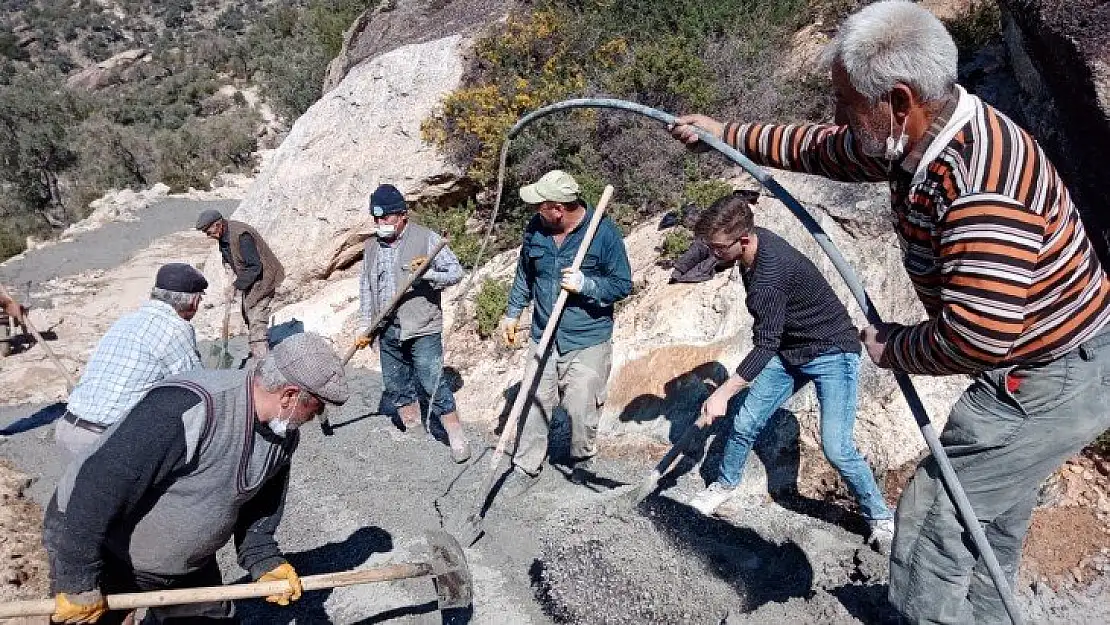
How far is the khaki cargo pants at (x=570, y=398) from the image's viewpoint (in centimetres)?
434

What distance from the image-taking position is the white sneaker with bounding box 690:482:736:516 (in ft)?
13.7

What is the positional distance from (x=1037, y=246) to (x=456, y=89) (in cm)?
815

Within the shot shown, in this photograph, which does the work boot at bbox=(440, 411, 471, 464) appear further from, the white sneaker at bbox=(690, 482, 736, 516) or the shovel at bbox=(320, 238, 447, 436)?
the white sneaker at bbox=(690, 482, 736, 516)

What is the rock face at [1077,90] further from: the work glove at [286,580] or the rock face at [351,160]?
the rock face at [351,160]

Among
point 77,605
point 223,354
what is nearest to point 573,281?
point 77,605

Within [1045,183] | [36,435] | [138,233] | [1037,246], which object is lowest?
[138,233]

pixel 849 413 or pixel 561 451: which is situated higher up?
pixel 849 413

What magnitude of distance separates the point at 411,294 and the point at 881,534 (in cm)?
317

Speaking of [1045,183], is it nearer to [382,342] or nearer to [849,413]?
[849,413]

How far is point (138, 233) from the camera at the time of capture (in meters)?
13.1

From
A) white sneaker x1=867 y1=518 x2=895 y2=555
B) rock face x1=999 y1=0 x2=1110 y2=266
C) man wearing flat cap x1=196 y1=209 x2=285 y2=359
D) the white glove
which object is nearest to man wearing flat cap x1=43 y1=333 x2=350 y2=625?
the white glove

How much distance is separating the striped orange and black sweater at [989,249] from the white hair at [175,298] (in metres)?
3.24

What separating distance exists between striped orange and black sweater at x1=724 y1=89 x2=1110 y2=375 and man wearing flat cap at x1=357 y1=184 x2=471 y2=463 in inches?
132

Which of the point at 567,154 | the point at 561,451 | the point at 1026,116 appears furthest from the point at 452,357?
the point at 1026,116
